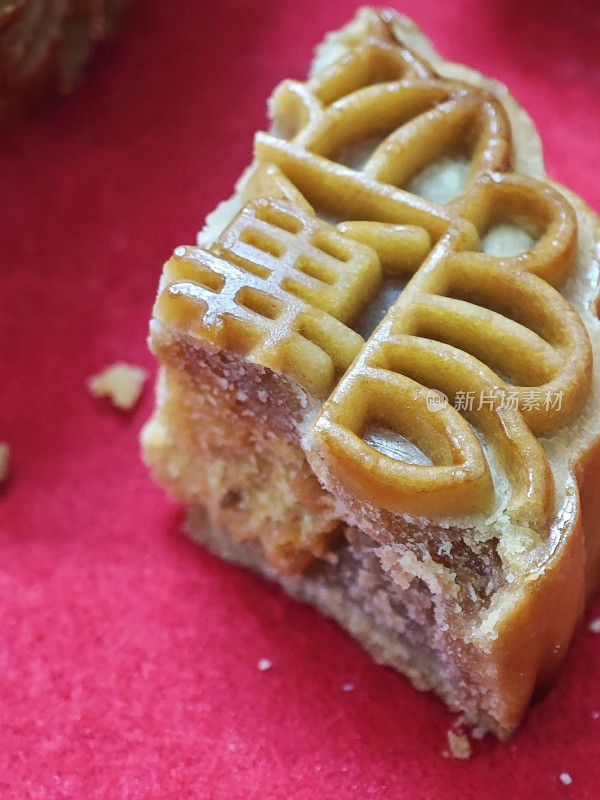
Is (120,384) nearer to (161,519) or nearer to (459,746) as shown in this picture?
(161,519)

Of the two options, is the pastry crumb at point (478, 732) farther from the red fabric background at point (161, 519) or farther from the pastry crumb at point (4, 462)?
the pastry crumb at point (4, 462)

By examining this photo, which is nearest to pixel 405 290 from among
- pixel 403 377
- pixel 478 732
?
pixel 403 377

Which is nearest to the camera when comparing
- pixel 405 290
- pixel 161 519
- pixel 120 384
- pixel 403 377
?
pixel 403 377

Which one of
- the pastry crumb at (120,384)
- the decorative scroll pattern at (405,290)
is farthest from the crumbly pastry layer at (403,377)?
the pastry crumb at (120,384)

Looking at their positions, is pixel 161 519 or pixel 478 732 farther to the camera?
pixel 161 519

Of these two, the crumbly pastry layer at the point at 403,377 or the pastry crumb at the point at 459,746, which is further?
the pastry crumb at the point at 459,746

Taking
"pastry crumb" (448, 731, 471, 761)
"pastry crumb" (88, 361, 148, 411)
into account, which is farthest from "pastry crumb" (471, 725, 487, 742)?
"pastry crumb" (88, 361, 148, 411)
